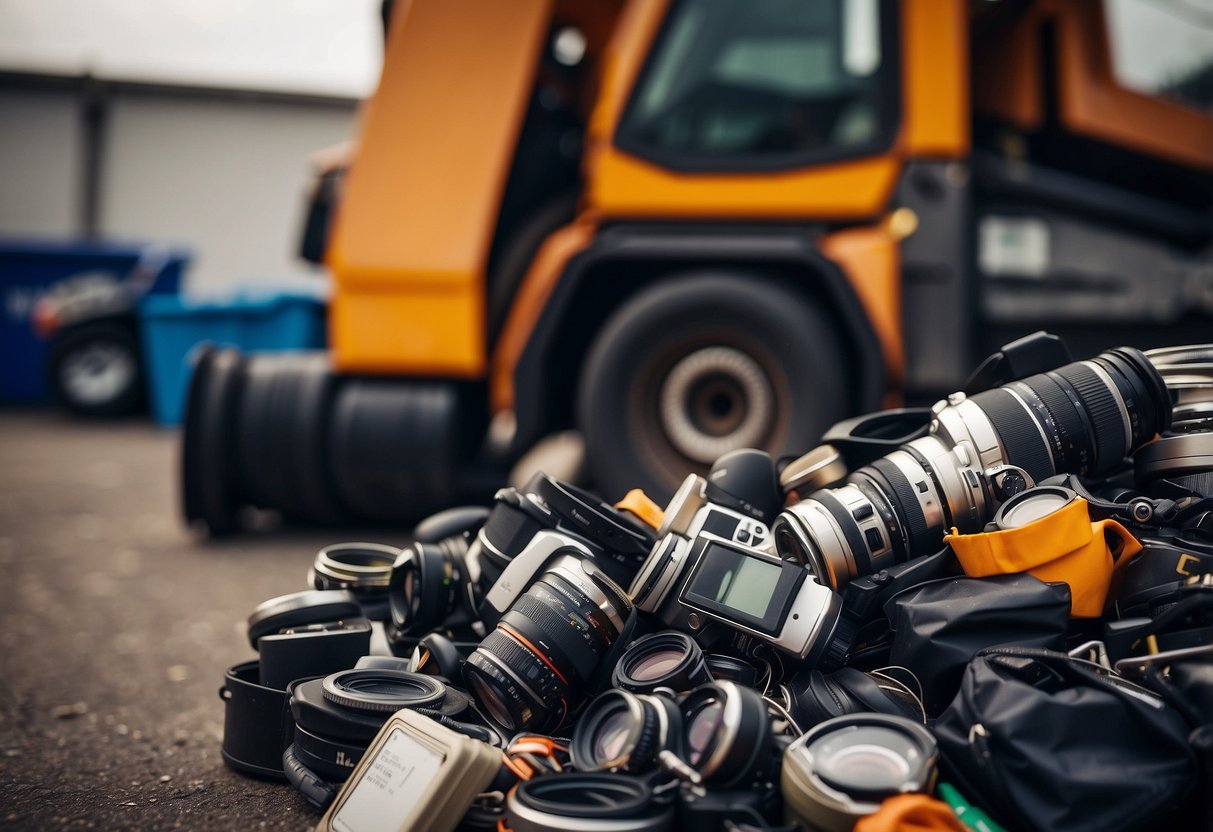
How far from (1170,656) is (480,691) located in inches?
51.1

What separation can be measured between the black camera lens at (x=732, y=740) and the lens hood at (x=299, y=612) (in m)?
0.99

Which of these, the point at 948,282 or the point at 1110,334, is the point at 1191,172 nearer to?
the point at 1110,334

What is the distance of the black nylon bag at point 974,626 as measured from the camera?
1.86 metres

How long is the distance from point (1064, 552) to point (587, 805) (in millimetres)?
1027

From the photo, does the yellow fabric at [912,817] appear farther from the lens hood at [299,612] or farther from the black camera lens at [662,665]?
the lens hood at [299,612]

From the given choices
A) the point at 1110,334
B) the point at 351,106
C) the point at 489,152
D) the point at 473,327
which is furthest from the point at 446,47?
the point at 351,106

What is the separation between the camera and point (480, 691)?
6.65 ft

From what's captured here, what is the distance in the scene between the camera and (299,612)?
2320 mm

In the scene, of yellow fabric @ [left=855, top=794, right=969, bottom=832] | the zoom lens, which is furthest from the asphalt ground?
yellow fabric @ [left=855, top=794, right=969, bottom=832]

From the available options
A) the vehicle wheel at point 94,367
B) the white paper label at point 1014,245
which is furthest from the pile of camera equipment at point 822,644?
the vehicle wheel at point 94,367

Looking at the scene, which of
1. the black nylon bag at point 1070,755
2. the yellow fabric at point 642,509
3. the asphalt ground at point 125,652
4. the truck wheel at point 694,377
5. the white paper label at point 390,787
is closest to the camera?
the black nylon bag at point 1070,755

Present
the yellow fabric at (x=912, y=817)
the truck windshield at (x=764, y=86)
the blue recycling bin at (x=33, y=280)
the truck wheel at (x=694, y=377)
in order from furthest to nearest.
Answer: the blue recycling bin at (x=33, y=280) → the truck windshield at (x=764, y=86) → the truck wheel at (x=694, y=377) → the yellow fabric at (x=912, y=817)

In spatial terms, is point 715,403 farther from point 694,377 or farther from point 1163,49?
point 1163,49

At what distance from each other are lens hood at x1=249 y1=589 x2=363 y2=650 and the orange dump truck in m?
1.88
